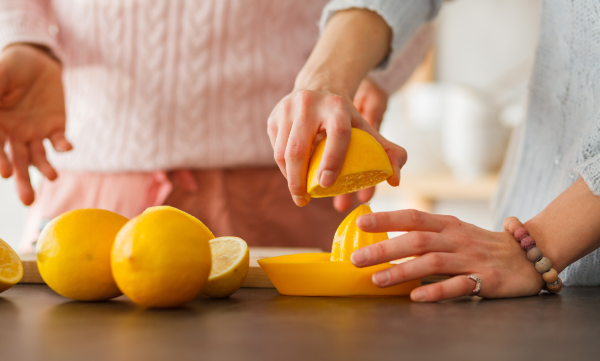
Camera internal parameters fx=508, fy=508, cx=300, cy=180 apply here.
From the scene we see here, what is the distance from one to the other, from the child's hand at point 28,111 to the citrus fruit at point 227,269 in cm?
55

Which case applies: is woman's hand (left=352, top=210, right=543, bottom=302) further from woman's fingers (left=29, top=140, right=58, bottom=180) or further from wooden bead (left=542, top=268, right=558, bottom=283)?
woman's fingers (left=29, top=140, right=58, bottom=180)

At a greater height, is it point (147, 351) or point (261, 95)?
point (261, 95)

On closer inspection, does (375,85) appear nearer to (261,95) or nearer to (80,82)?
(261,95)

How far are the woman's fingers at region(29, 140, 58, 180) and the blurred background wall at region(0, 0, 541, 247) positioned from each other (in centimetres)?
149

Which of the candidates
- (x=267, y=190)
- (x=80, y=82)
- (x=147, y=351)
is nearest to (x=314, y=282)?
(x=147, y=351)

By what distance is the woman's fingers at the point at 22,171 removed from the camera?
106 cm

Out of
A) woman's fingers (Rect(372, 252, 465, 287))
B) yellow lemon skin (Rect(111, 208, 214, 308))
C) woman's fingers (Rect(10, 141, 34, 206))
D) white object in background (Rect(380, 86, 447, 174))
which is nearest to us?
yellow lemon skin (Rect(111, 208, 214, 308))

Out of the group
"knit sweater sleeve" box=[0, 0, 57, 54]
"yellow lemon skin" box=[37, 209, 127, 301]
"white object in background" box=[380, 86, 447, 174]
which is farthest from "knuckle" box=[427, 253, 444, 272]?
"white object in background" box=[380, 86, 447, 174]

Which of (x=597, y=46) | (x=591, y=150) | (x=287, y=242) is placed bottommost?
(x=287, y=242)

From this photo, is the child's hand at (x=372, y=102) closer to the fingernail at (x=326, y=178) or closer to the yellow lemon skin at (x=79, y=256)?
Result: the fingernail at (x=326, y=178)

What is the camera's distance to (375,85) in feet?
4.33

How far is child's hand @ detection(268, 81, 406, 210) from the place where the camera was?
655mm

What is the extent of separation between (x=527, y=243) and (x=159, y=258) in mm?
488

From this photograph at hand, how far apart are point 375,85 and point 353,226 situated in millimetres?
677
